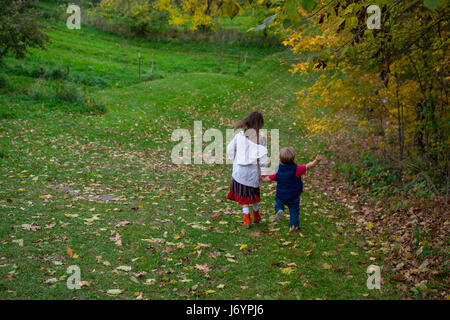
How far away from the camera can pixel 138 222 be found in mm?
6660

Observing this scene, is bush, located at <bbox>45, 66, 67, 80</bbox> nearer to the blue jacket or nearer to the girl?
the girl

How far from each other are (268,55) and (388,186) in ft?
96.3

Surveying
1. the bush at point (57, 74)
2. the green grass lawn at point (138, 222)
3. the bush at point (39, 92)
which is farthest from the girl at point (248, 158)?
the bush at point (57, 74)

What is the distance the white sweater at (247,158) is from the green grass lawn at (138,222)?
35.7 inches

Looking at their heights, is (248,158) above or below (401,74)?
below

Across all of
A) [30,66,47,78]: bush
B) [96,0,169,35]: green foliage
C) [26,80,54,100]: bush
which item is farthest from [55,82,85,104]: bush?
[96,0,169,35]: green foliage

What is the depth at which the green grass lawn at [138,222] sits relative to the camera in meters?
4.68

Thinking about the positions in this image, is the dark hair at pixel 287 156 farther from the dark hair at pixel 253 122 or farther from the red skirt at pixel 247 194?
the red skirt at pixel 247 194

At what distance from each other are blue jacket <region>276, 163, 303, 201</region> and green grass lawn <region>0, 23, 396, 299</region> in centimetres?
69

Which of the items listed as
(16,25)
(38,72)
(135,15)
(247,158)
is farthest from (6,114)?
(135,15)

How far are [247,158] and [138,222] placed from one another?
221 cm

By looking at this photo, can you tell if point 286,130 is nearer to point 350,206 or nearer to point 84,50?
point 350,206

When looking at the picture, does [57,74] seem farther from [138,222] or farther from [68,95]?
[138,222]

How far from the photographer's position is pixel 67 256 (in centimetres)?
514
